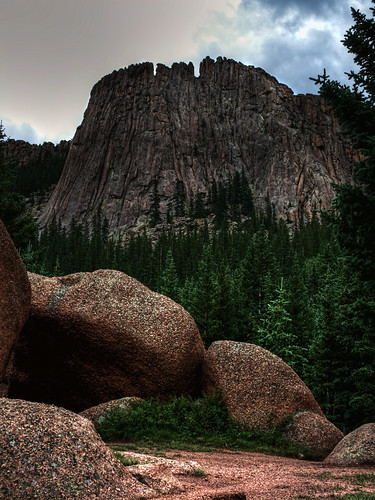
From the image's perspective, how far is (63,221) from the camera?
126875mm

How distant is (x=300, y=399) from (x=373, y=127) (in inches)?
401

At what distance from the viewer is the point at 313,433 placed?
13219mm

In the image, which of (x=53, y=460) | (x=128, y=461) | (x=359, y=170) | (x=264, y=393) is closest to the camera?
(x=53, y=460)

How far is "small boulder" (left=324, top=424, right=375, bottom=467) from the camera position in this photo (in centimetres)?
1023

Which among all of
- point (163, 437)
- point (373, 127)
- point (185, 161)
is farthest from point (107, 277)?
point (185, 161)

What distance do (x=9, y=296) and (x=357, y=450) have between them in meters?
10.7

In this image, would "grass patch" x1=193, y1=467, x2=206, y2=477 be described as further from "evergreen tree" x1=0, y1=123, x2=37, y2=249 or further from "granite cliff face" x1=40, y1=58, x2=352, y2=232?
"granite cliff face" x1=40, y1=58, x2=352, y2=232

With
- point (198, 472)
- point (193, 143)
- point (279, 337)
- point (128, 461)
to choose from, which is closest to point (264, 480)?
point (198, 472)

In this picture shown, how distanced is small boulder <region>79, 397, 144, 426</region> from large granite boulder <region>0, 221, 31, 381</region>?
359 cm

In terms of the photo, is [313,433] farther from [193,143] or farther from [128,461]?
[193,143]

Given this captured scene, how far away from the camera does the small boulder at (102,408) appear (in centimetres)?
1300

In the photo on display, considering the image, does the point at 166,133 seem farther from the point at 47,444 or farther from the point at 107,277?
the point at 47,444

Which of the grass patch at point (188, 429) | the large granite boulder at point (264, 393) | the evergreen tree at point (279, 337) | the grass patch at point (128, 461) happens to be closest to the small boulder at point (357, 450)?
the grass patch at point (188, 429)

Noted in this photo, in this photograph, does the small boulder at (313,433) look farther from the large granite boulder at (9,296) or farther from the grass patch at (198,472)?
the large granite boulder at (9,296)
